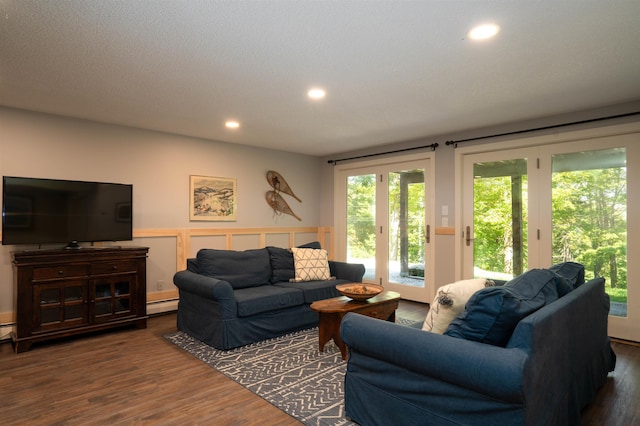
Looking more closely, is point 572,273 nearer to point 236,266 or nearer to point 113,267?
point 236,266

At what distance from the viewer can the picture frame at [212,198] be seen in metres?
4.96

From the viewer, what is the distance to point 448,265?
15.9ft

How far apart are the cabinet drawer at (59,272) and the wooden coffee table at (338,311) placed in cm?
234

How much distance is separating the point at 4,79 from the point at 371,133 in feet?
12.2

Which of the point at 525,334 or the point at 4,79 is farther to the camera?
the point at 4,79

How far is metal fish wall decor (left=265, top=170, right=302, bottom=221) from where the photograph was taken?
5.81 metres

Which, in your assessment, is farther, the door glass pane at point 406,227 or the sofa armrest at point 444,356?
the door glass pane at point 406,227

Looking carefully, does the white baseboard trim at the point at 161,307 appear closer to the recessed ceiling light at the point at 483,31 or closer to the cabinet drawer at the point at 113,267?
the cabinet drawer at the point at 113,267

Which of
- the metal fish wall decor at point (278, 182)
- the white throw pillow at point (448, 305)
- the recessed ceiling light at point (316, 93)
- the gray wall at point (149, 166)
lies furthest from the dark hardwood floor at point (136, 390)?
the metal fish wall decor at point (278, 182)

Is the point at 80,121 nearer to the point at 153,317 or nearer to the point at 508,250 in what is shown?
the point at 153,317

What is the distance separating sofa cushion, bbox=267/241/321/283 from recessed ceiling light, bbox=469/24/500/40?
9.70 feet

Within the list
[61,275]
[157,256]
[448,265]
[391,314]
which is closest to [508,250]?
[448,265]

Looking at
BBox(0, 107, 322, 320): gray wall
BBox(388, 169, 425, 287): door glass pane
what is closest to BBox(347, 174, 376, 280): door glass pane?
BBox(388, 169, 425, 287): door glass pane

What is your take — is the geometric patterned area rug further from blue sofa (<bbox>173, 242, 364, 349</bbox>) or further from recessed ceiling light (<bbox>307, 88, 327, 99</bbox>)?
recessed ceiling light (<bbox>307, 88, 327, 99</bbox>)
